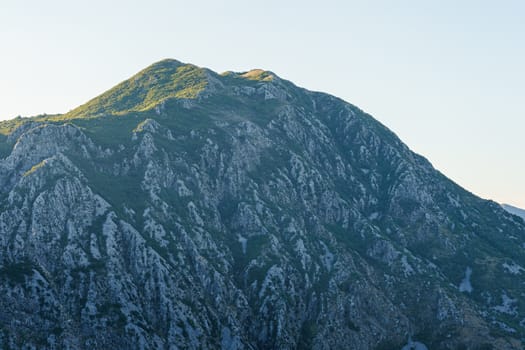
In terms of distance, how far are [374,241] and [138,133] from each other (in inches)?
3658

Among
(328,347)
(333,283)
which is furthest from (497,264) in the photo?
(328,347)

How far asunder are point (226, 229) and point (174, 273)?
37.9 metres

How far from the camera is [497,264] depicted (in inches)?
7603

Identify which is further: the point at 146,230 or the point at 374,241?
the point at 374,241

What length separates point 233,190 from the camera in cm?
19012

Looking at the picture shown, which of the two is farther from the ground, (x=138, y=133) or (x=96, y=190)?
(x=138, y=133)

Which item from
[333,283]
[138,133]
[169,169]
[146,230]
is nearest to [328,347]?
[333,283]

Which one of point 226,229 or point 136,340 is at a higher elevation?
point 226,229

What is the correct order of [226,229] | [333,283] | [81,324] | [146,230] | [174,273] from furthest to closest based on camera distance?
[226,229]
[333,283]
[146,230]
[174,273]
[81,324]

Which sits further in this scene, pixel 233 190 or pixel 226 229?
pixel 233 190

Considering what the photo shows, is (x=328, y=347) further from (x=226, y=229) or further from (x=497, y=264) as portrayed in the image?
(x=497, y=264)

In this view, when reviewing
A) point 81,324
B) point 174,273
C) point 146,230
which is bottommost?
point 81,324

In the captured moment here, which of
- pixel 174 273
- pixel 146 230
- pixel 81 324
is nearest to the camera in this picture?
pixel 81 324

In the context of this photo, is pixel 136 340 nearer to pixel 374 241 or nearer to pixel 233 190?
pixel 233 190
